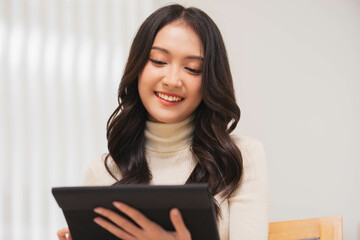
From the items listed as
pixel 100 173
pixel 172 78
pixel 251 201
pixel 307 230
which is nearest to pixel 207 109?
pixel 172 78

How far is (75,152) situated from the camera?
92.7 inches

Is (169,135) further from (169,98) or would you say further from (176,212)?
(176,212)

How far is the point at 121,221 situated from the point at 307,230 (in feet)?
2.69

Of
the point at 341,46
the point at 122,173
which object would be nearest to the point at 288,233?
the point at 122,173

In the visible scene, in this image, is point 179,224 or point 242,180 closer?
point 179,224

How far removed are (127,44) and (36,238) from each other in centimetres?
122

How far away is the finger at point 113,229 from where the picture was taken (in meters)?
0.97

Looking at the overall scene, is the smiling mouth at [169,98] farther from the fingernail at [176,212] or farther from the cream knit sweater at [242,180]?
the fingernail at [176,212]

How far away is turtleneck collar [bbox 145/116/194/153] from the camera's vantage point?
1.49m

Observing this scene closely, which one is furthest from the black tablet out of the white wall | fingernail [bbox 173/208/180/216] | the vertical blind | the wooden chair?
the white wall

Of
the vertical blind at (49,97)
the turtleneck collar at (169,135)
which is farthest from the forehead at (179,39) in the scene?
the vertical blind at (49,97)

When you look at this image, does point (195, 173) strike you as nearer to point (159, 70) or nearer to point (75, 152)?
point (159, 70)

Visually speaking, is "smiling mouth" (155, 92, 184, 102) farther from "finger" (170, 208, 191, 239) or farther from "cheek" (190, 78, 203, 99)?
"finger" (170, 208, 191, 239)

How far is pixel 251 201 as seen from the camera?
135cm
